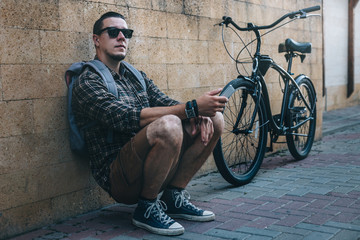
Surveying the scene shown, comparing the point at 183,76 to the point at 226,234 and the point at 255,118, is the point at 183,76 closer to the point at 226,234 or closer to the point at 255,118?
the point at 255,118

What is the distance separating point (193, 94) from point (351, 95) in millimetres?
9612

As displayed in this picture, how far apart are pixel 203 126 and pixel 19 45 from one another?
1418mm

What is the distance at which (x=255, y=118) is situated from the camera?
4.70 meters

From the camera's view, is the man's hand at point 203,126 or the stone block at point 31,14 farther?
the man's hand at point 203,126

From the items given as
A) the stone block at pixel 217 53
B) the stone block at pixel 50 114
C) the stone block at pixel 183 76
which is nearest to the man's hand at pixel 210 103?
the stone block at pixel 50 114

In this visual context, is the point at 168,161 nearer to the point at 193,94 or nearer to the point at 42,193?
the point at 42,193

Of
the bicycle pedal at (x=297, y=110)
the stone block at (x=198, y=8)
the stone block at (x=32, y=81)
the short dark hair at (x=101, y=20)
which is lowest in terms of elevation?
the bicycle pedal at (x=297, y=110)

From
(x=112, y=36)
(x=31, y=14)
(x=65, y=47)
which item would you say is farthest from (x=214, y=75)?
(x=31, y=14)

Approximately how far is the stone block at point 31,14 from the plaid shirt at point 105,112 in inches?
19.1

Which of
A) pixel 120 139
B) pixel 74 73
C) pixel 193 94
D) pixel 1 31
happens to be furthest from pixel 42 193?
pixel 193 94

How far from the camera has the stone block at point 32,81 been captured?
10.5ft

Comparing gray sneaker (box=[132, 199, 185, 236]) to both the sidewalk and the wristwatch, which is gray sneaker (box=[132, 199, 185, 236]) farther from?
the wristwatch

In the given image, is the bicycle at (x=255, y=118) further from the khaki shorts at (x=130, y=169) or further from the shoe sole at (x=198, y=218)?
the khaki shorts at (x=130, y=169)

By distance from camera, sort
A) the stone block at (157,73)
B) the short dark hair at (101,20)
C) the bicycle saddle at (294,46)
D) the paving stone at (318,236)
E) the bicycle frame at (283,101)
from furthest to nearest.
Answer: the bicycle saddle at (294,46), the bicycle frame at (283,101), the stone block at (157,73), the short dark hair at (101,20), the paving stone at (318,236)
